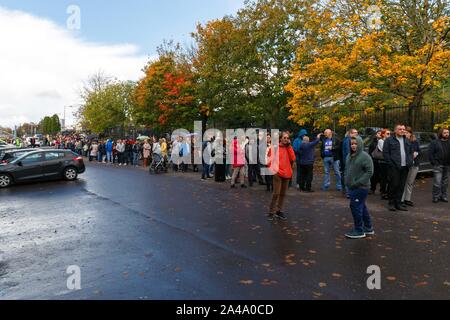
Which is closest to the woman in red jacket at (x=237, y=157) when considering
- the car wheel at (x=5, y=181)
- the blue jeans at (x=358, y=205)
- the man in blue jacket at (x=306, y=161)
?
the man in blue jacket at (x=306, y=161)

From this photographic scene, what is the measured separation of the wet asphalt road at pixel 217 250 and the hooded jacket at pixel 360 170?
986mm

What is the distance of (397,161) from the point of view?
30.2 feet

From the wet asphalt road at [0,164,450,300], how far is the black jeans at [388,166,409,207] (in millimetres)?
468

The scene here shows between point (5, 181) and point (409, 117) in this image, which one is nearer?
point (5, 181)

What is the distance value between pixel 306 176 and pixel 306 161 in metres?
0.65

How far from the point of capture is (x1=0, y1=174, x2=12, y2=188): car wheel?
16016 mm

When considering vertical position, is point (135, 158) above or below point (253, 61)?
below

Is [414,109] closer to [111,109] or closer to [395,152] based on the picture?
[395,152]

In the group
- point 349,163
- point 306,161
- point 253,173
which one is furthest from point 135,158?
point 349,163

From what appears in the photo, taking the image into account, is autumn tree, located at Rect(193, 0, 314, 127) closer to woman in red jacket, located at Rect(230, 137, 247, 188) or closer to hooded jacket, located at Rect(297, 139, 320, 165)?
woman in red jacket, located at Rect(230, 137, 247, 188)

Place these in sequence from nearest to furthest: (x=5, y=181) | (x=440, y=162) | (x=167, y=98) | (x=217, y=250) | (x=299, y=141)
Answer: (x=217, y=250), (x=440, y=162), (x=299, y=141), (x=5, y=181), (x=167, y=98)

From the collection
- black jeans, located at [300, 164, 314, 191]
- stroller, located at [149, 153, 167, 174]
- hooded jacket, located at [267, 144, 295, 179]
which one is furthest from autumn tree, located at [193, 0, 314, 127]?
hooded jacket, located at [267, 144, 295, 179]

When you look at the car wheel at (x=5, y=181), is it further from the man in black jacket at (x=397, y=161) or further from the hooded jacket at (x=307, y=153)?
the man in black jacket at (x=397, y=161)

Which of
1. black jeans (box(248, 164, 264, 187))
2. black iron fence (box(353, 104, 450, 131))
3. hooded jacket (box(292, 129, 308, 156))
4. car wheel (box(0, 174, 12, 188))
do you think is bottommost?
car wheel (box(0, 174, 12, 188))
